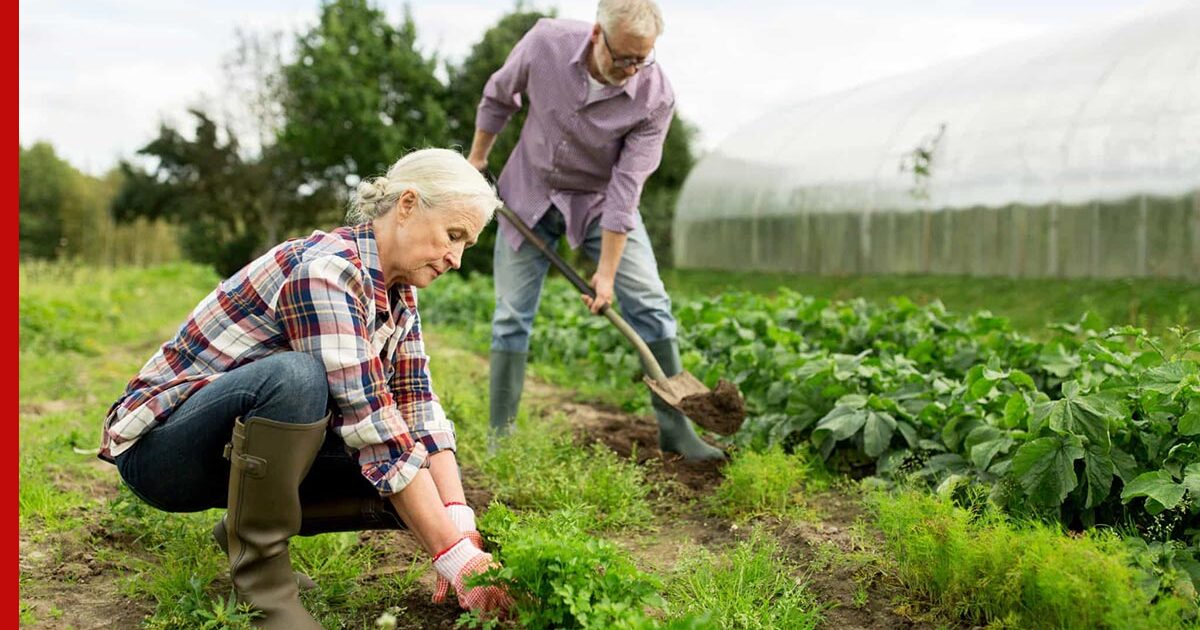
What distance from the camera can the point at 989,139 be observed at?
37.3 ft

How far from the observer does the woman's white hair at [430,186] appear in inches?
90.0

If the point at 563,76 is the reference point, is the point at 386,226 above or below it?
below

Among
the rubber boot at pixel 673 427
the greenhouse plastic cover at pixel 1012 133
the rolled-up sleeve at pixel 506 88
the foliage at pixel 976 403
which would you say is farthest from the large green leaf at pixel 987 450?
the greenhouse plastic cover at pixel 1012 133

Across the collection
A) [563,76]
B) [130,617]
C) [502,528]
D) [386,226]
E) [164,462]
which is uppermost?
[563,76]

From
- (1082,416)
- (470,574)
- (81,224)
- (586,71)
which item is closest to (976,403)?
(1082,416)

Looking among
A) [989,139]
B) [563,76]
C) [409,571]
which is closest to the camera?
[409,571]

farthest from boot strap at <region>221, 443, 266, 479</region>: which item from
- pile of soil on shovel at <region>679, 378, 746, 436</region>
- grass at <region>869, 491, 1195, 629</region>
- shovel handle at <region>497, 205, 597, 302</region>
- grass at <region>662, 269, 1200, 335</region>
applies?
grass at <region>662, 269, 1200, 335</region>

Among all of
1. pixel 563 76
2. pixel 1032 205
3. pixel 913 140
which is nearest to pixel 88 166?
pixel 913 140

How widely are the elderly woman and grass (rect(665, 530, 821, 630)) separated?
483 millimetres

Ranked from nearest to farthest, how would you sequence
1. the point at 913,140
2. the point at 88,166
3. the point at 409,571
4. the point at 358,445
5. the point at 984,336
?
the point at 358,445, the point at 409,571, the point at 984,336, the point at 913,140, the point at 88,166

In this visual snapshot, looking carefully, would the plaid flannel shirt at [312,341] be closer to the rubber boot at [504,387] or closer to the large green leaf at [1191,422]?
the rubber boot at [504,387]

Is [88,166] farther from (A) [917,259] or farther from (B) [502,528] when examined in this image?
(B) [502,528]

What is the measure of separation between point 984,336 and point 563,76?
235cm

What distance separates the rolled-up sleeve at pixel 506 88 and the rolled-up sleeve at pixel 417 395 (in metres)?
1.45
